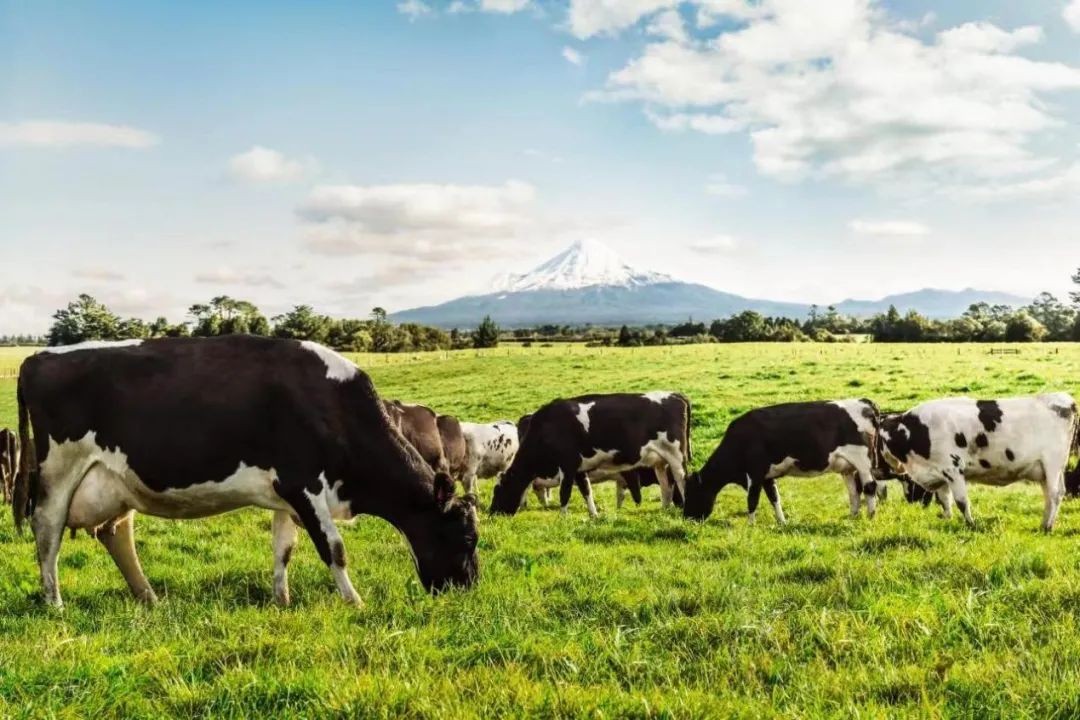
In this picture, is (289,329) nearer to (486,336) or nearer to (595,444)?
(486,336)

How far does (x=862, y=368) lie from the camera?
3919 cm

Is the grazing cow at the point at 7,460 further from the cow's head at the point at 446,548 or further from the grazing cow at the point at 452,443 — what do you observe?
the cow's head at the point at 446,548

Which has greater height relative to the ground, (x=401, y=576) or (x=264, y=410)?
(x=264, y=410)

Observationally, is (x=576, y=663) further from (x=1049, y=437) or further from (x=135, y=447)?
(x=1049, y=437)

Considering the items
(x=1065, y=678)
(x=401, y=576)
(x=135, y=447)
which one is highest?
(x=135, y=447)

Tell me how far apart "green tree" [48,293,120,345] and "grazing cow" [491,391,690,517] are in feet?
379

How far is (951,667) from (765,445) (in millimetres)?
9066

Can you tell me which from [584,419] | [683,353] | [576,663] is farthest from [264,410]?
[683,353]

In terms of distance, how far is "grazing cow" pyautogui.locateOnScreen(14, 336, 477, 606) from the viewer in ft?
23.9

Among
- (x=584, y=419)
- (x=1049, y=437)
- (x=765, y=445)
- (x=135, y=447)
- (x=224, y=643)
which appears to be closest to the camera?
(x=224, y=643)

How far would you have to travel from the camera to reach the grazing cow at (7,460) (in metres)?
16.4

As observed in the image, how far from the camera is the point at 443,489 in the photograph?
7871mm

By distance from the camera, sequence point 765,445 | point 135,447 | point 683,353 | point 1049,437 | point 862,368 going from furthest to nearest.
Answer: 1. point 683,353
2. point 862,368
3. point 765,445
4. point 1049,437
5. point 135,447

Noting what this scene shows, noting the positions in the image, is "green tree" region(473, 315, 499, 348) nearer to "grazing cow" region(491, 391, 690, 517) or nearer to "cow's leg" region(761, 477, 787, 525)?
"grazing cow" region(491, 391, 690, 517)
